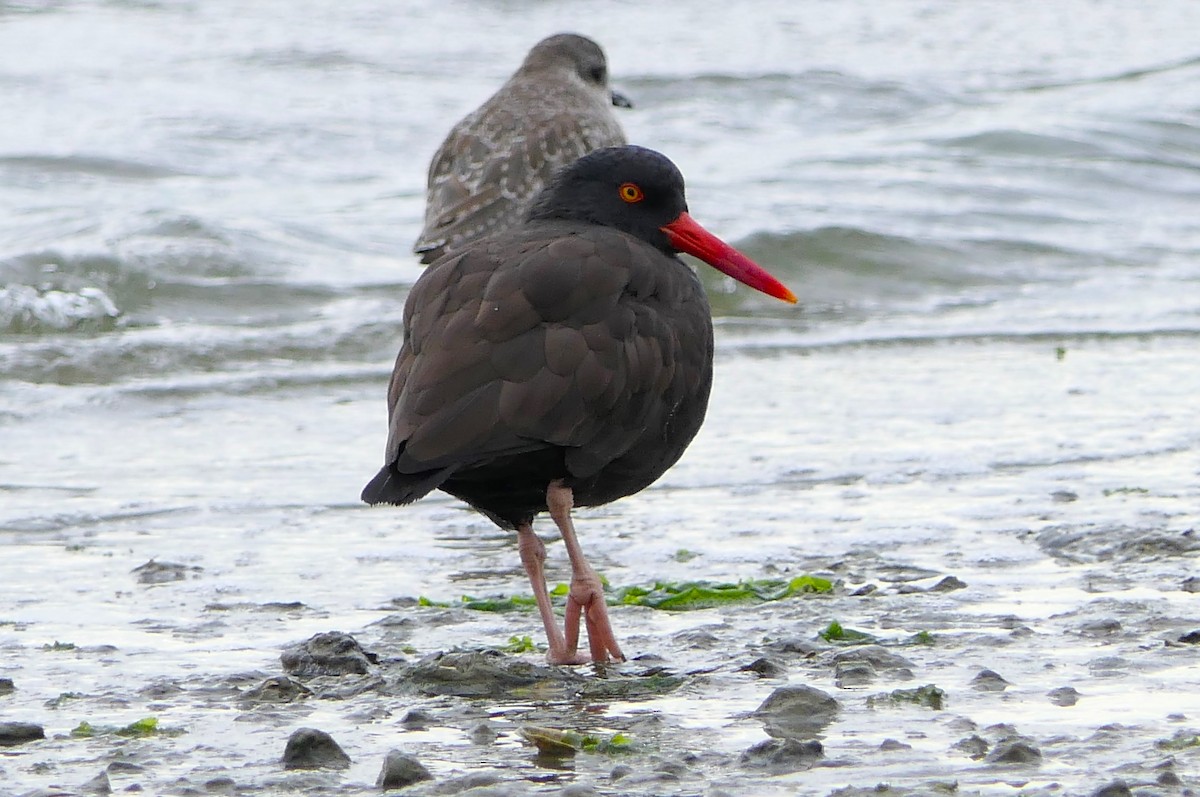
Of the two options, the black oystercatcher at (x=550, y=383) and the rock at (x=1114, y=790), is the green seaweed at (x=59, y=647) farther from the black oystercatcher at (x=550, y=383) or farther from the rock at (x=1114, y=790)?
the rock at (x=1114, y=790)

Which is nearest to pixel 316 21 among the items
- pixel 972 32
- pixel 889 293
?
pixel 972 32

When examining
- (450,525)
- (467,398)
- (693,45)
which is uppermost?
(693,45)

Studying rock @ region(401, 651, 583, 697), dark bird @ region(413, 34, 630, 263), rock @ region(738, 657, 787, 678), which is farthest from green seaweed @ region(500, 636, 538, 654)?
dark bird @ region(413, 34, 630, 263)

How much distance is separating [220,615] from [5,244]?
7526 mm

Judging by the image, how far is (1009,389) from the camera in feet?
25.8

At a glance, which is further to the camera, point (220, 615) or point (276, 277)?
point (276, 277)

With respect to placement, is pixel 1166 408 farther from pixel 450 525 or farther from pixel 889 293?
pixel 889 293

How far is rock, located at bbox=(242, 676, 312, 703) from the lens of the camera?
381 cm

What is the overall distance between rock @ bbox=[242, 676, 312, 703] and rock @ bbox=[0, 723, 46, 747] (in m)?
0.46

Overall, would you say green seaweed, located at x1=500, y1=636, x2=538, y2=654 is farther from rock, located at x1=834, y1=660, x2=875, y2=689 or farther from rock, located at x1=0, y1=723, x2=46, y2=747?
rock, located at x1=0, y1=723, x2=46, y2=747

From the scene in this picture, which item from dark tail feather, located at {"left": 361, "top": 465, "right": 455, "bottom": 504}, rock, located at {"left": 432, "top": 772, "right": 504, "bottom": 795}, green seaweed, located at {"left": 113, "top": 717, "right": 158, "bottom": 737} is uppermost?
dark tail feather, located at {"left": 361, "top": 465, "right": 455, "bottom": 504}

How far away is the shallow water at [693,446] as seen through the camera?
3627mm

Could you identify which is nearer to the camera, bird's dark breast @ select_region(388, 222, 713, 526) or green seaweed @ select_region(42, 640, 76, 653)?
bird's dark breast @ select_region(388, 222, 713, 526)

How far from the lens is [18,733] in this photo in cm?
347
